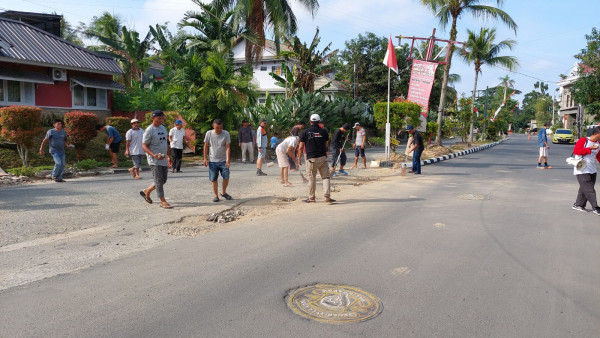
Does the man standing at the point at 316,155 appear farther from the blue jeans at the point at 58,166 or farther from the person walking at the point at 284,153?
the blue jeans at the point at 58,166

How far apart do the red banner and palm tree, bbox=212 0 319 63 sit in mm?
6053

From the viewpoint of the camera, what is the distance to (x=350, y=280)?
459 cm

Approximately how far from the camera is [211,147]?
9.08 meters

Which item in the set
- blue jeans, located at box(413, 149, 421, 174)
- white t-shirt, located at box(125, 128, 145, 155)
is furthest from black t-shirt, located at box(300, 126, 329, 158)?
blue jeans, located at box(413, 149, 421, 174)

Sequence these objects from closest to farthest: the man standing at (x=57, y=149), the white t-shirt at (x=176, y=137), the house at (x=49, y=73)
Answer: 1. the man standing at (x=57, y=149)
2. the white t-shirt at (x=176, y=137)
3. the house at (x=49, y=73)

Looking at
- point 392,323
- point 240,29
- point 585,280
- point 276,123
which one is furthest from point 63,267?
point 240,29

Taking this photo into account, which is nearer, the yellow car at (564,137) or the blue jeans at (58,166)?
the blue jeans at (58,166)

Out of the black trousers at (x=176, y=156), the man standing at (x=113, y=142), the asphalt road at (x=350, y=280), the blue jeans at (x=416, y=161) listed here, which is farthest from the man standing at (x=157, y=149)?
the blue jeans at (x=416, y=161)

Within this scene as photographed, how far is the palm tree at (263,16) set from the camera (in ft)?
69.2

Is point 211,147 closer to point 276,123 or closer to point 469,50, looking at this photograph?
point 276,123

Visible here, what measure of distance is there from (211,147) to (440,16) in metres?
20.7

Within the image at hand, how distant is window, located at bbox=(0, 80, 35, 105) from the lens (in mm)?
20141

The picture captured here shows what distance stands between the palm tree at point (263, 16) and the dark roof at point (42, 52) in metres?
7.24

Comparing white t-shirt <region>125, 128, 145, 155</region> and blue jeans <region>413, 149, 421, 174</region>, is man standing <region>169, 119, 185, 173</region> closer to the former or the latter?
white t-shirt <region>125, 128, 145, 155</region>
